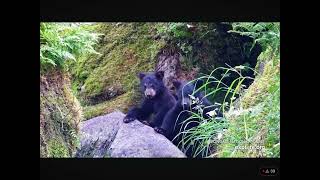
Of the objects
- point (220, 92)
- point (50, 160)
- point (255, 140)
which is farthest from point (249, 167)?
point (50, 160)

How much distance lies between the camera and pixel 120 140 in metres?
6.98

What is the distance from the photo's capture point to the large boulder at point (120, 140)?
6961 millimetres

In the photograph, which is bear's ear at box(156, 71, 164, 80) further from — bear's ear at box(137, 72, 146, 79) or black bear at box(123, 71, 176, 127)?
bear's ear at box(137, 72, 146, 79)

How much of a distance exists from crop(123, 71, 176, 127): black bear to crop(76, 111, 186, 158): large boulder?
0.21 ft

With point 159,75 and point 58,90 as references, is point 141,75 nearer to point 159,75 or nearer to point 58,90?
point 159,75

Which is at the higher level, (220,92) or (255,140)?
(220,92)

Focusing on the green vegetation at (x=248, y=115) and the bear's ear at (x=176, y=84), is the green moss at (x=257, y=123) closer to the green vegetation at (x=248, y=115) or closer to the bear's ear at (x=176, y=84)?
the green vegetation at (x=248, y=115)

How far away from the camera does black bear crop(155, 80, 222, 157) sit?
6969 millimetres

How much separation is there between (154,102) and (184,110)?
0.28 m

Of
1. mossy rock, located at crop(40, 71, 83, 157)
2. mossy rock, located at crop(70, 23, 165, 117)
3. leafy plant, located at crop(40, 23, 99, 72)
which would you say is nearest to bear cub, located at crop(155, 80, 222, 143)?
mossy rock, located at crop(70, 23, 165, 117)

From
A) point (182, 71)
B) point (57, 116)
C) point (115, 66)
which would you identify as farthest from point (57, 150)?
point (182, 71)
